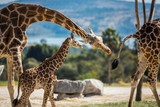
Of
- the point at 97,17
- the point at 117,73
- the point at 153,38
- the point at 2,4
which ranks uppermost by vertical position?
the point at 97,17

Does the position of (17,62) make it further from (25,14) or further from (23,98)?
(25,14)

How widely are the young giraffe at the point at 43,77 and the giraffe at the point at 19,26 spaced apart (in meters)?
0.40

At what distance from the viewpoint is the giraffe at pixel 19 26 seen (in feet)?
15.6

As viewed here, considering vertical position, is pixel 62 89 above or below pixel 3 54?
below

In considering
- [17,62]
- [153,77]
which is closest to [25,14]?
[17,62]

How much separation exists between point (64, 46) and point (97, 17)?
23461mm

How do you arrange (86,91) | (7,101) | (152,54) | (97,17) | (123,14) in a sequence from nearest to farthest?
(152,54), (7,101), (86,91), (97,17), (123,14)

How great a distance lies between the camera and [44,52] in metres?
25.6

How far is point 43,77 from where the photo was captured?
537 centimetres

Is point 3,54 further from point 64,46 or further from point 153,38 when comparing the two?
Result: point 153,38

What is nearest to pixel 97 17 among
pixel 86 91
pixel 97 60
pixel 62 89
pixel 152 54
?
pixel 97 60

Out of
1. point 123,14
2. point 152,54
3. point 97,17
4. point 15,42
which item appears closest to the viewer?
point 15,42

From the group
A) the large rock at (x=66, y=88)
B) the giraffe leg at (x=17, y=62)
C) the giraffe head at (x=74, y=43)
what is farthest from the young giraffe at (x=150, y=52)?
the large rock at (x=66, y=88)

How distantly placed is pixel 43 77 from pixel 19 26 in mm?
1381
